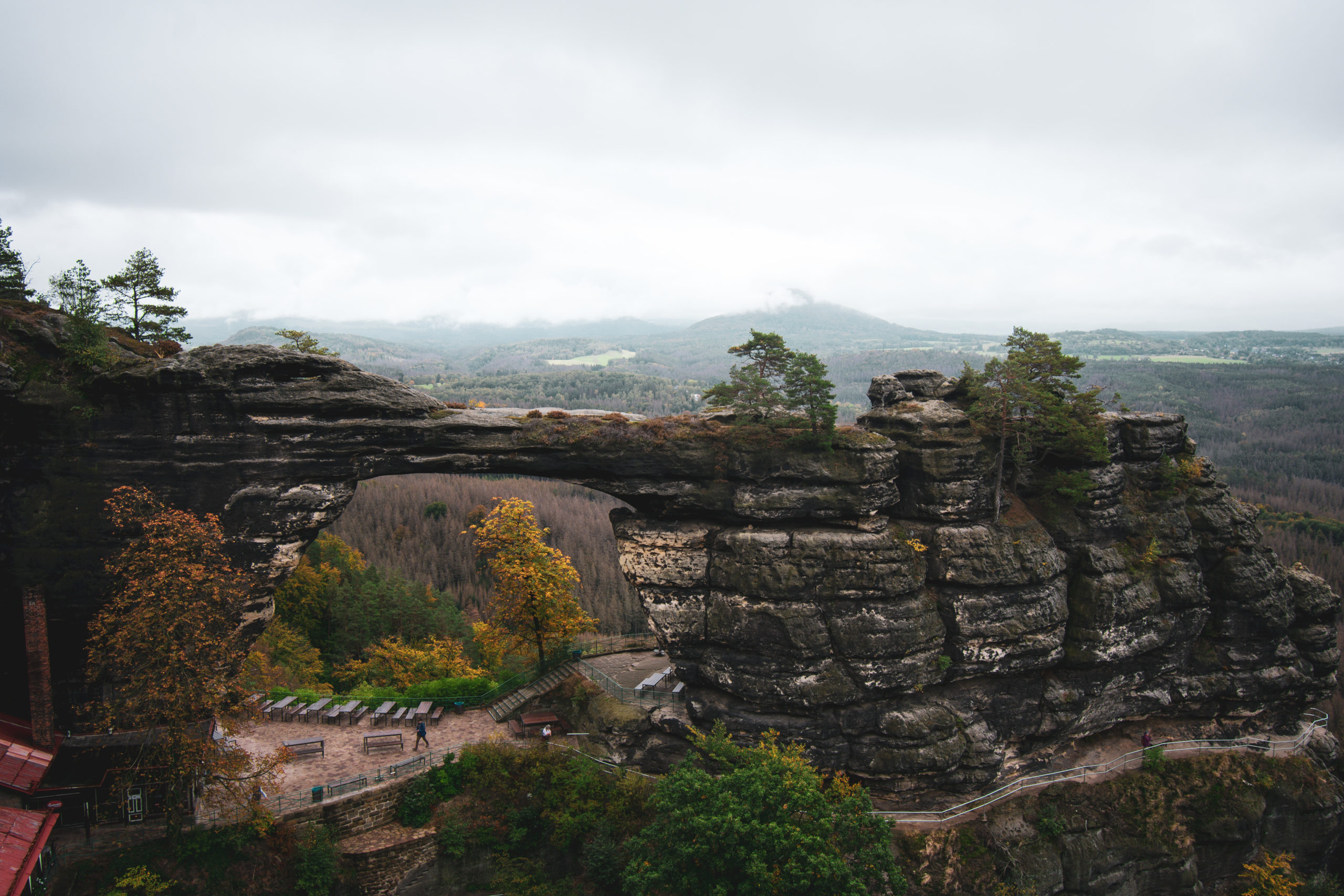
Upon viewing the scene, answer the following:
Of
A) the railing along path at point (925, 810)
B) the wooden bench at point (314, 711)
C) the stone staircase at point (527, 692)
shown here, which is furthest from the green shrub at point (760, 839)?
the wooden bench at point (314, 711)

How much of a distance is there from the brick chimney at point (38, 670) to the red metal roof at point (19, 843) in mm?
3510

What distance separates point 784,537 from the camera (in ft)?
82.8

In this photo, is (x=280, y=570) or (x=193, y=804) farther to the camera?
(x=280, y=570)

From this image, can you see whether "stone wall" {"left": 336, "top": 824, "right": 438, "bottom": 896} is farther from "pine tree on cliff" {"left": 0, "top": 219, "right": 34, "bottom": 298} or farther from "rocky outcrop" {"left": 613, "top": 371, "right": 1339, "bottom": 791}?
"pine tree on cliff" {"left": 0, "top": 219, "right": 34, "bottom": 298}

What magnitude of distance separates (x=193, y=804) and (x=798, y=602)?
75.2 ft

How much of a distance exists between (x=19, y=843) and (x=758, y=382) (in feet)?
89.7

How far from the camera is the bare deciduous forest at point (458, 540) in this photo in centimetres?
6844

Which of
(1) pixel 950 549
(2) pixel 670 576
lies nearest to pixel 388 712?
(2) pixel 670 576

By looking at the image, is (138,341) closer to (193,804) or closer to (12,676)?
(12,676)

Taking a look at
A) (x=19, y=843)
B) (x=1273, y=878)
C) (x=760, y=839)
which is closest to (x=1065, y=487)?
(x=1273, y=878)

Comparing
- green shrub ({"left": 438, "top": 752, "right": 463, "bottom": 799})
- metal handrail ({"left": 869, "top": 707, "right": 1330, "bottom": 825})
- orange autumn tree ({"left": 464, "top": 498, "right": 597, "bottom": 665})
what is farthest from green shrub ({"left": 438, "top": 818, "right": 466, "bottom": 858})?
metal handrail ({"left": 869, "top": 707, "right": 1330, "bottom": 825})

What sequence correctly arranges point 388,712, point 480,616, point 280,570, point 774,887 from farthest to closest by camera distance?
point 480,616 < point 388,712 < point 280,570 < point 774,887

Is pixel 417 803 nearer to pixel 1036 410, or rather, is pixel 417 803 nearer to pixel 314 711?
pixel 314 711

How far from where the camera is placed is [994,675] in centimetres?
2633
